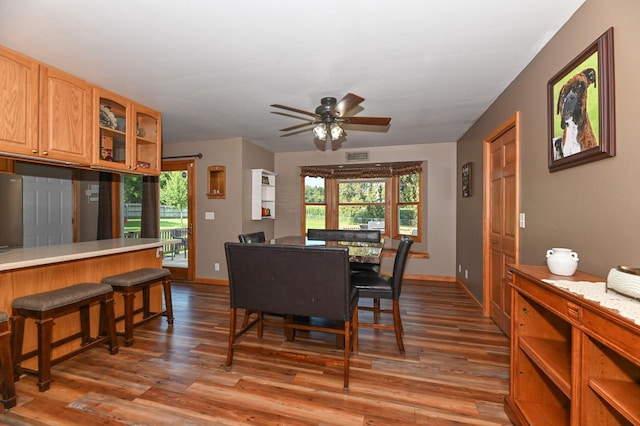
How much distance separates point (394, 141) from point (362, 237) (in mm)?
1971

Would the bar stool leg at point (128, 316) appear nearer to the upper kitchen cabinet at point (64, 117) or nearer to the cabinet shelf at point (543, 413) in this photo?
the upper kitchen cabinet at point (64, 117)

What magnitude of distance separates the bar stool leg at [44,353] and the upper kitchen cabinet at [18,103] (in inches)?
49.9

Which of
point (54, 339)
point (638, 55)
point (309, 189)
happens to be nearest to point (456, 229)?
point (309, 189)

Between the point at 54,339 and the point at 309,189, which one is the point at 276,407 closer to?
the point at 54,339

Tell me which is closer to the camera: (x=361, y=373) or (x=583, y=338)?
(x=583, y=338)

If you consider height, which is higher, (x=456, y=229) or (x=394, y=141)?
(x=394, y=141)

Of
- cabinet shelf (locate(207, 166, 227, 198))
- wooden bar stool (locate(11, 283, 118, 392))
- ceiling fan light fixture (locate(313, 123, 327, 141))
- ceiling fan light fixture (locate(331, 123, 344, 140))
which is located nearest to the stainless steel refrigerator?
wooden bar stool (locate(11, 283, 118, 392))

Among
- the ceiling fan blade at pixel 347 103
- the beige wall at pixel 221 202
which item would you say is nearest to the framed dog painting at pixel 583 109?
the ceiling fan blade at pixel 347 103

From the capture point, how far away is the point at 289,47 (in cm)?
203

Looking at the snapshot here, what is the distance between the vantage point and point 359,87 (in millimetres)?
2664

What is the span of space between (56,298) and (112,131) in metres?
1.72

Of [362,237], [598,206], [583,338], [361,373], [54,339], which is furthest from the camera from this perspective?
[362,237]

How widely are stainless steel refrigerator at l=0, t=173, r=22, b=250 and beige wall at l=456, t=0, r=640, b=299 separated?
14.6ft

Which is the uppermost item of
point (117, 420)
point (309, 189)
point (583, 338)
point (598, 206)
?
point (309, 189)
